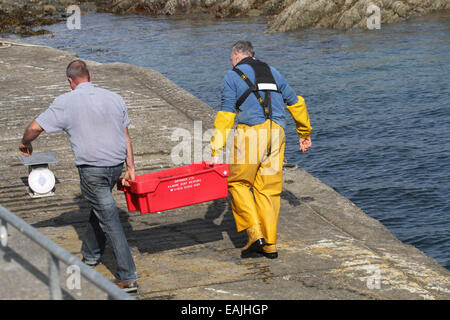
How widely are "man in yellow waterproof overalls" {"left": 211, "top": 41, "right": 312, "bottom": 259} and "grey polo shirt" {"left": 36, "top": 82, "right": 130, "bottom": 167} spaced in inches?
43.0

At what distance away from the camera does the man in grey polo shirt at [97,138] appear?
5.68 meters

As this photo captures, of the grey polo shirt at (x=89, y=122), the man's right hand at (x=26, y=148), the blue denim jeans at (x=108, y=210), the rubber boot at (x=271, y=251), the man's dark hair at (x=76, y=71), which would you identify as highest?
the man's dark hair at (x=76, y=71)

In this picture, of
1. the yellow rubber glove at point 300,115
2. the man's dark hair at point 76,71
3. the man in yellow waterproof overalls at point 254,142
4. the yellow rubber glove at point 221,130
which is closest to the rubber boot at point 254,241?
the man in yellow waterproof overalls at point 254,142

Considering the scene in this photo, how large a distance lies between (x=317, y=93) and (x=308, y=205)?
40.7 ft

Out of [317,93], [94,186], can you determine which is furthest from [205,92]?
[94,186]

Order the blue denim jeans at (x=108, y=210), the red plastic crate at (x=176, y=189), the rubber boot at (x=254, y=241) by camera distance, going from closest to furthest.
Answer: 1. the blue denim jeans at (x=108, y=210)
2. the red plastic crate at (x=176, y=189)
3. the rubber boot at (x=254, y=241)

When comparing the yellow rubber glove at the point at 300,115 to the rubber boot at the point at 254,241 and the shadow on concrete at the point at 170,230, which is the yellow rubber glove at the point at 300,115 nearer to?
the rubber boot at the point at 254,241

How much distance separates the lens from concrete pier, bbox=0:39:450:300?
19.1 ft

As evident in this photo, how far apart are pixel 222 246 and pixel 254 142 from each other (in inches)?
41.7

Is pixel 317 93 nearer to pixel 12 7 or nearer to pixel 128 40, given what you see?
pixel 128 40

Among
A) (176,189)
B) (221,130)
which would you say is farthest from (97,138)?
(221,130)

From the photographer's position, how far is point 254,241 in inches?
256

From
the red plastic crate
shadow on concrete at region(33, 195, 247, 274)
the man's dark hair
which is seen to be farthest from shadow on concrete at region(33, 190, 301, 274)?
the man's dark hair
